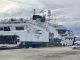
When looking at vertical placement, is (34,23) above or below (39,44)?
above

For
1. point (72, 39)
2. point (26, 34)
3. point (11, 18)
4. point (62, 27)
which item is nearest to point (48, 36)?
point (26, 34)

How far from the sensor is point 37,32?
250ft

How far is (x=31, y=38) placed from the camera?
7519 cm

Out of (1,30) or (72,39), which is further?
(72,39)

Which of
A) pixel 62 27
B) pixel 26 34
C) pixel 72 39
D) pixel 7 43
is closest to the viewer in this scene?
pixel 7 43

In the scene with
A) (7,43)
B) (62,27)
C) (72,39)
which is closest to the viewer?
(7,43)

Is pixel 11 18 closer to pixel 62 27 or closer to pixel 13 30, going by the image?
pixel 13 30

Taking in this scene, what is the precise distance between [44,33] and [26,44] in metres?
5.64

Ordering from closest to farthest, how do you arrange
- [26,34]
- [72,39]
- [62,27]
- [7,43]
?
[7,43]
[26,34]
[72,39]
[62,27]

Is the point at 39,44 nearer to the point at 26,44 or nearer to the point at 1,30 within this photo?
the point at 26,44

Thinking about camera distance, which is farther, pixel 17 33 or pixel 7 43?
pixel 17 33

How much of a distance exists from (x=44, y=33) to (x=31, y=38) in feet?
13.2

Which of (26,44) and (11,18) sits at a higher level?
(11,18)

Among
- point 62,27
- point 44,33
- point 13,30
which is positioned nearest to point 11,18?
point 13,30
